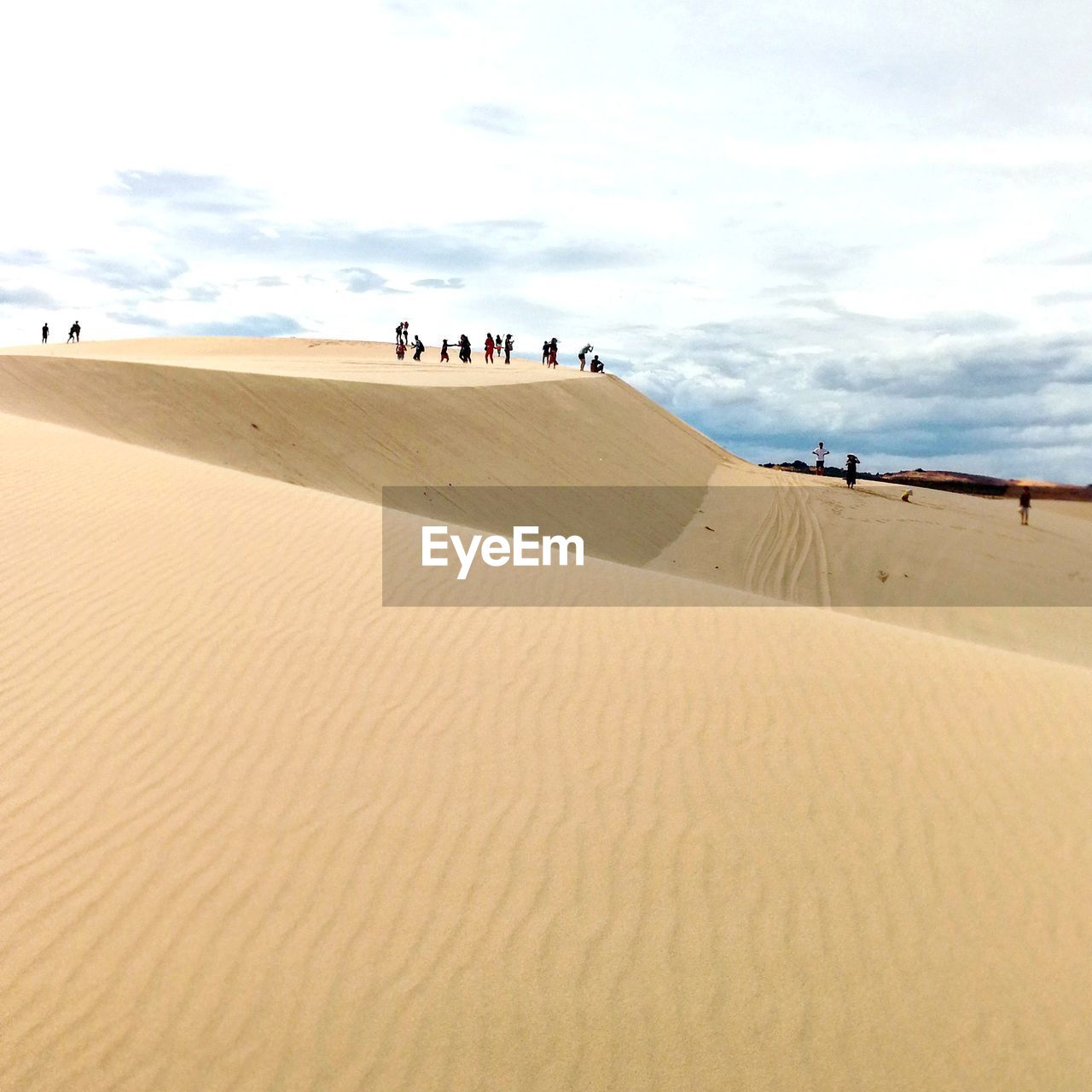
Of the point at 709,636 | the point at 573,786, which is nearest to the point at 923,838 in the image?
the point at 573,786

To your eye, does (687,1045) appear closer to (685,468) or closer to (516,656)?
(516,656)

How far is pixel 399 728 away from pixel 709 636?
Result: 9.23 ft

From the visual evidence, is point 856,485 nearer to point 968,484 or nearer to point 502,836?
point 968,484

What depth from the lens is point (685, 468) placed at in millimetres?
29562

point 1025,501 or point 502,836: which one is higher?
point 1025,501
